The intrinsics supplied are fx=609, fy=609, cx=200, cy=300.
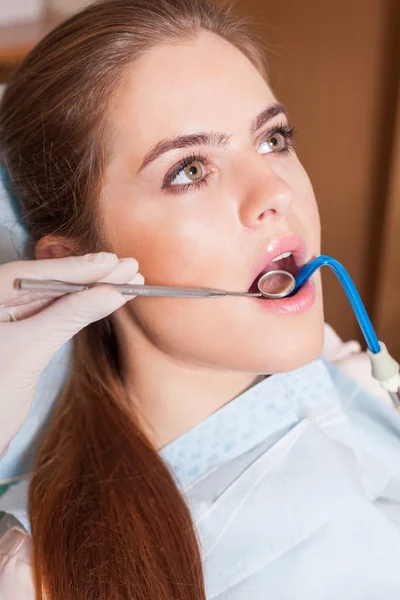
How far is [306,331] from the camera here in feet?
2.72

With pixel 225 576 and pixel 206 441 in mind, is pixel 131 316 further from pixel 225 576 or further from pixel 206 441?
pixel 225 576

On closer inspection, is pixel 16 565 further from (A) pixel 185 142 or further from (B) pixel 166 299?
(A) pixel 185 142

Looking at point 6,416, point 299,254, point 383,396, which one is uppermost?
point 299,254

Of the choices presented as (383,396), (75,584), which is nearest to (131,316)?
(75,584)

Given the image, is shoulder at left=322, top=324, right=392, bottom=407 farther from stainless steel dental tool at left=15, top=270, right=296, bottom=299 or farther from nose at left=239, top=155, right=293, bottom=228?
nose at left=239, top=155, right=293, bottom=228

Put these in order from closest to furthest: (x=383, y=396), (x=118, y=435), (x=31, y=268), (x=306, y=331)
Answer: (x=31, y=268)
(x=306, y=331)
(x=118, y=435)
(x=383, y=396)

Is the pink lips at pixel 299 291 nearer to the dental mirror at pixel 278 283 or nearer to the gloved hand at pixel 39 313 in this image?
the dental mirror at pixel 278 283

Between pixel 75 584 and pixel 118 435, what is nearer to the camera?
pixel 75 584

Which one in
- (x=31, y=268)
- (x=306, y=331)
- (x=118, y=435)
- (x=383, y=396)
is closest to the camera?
(x=31, y=268)

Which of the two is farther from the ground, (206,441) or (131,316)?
(131,316)

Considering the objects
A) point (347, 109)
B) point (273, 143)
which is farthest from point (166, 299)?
point (347, 109)

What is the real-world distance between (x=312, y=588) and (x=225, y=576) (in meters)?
0.12

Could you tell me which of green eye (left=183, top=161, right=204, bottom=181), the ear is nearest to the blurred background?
the ear

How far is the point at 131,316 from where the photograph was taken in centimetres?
90
